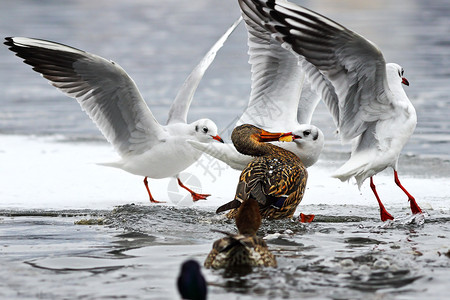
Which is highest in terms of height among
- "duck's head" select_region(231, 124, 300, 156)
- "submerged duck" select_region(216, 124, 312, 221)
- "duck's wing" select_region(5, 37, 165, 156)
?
"duck's wing" select_region(5, 37, 165, 156)

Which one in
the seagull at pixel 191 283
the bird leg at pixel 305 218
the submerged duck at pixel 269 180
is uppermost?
the submerged duck at pixel 269 180

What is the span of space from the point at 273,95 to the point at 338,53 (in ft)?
5.64

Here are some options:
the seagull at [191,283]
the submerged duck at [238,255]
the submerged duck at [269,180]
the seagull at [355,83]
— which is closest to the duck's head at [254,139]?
the submerged duck at [269,180]

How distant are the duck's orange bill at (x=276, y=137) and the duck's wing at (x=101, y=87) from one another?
1400mm

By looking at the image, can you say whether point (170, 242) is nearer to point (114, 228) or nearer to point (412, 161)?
point (114, 228)

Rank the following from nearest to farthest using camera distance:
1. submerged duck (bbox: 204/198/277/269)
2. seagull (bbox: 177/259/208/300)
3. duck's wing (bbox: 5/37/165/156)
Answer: seagull (bbox: 177/259/208/300) < submerged duck (bbox: 204/198/277/269) < duck's wing (bbox: 5/37/165/156)

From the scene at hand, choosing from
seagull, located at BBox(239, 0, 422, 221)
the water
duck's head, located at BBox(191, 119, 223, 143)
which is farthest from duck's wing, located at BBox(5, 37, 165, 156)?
seagull, located at BBox(239, 0, 422, 221)

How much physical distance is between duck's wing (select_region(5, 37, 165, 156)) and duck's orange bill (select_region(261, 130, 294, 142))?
140 cm

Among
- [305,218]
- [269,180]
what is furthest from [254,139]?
[305,218]

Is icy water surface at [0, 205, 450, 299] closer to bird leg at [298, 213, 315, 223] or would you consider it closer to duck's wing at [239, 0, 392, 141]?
bird leg at [298, 213, 315, 223]

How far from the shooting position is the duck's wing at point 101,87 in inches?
322

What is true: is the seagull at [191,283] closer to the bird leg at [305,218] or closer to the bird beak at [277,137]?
the bird leg at [305,218]

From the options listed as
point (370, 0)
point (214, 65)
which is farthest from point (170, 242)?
point (370, 0)

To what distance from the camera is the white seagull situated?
799 cm
